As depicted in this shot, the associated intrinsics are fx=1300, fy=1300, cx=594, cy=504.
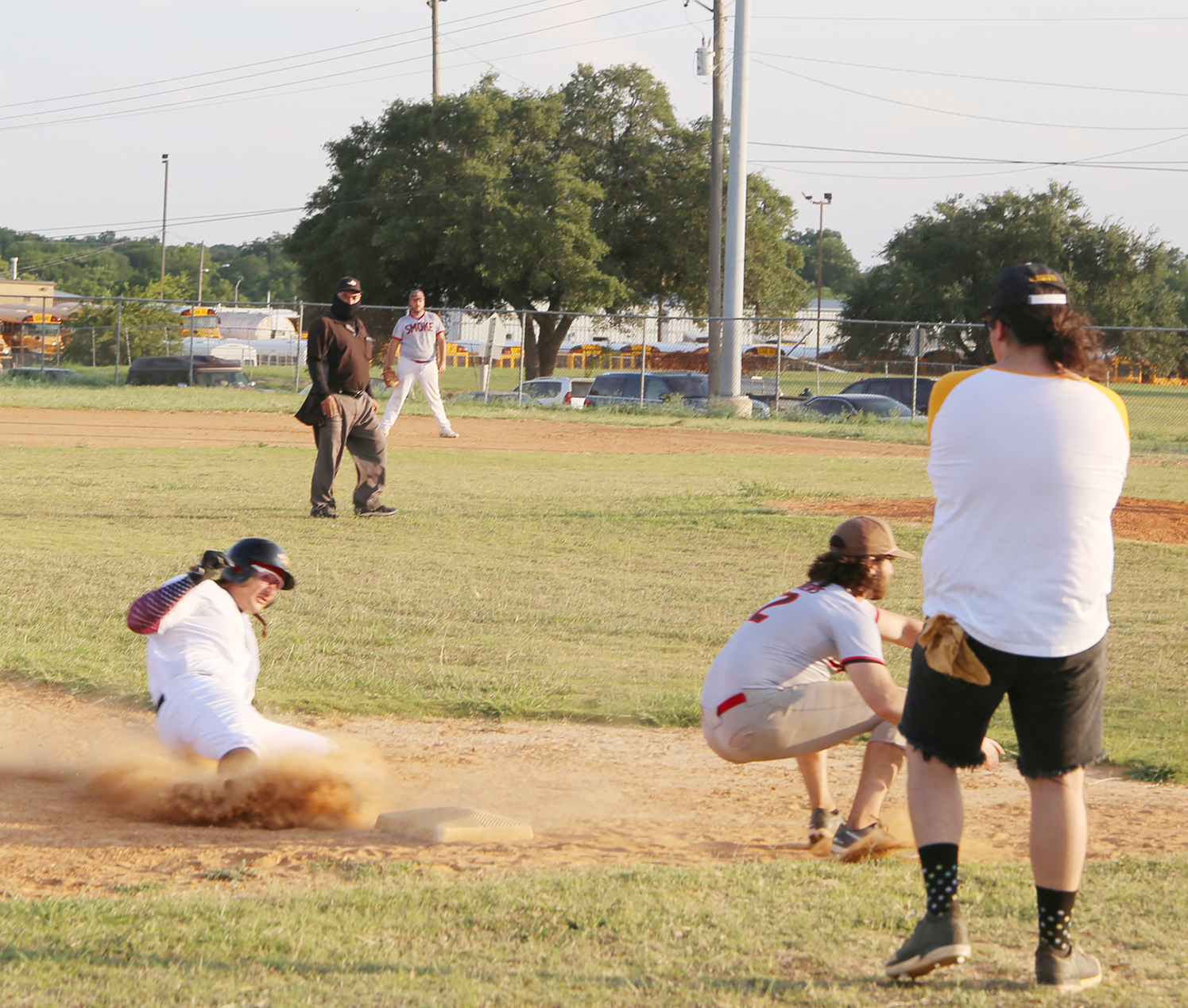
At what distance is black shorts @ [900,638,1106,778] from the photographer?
3113 mm

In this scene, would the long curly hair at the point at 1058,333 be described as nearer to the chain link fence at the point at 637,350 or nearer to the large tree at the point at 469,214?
the chain link fence at the point at 637,350

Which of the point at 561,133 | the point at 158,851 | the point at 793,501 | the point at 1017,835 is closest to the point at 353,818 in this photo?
the point at 158,851

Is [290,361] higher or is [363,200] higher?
[363,200]

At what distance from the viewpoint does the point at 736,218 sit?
29625 mm

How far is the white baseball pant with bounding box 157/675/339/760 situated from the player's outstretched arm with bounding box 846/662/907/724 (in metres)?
2.08

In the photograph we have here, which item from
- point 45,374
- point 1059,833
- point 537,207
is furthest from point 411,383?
point 537,207

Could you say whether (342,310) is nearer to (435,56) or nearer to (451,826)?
(451,826)

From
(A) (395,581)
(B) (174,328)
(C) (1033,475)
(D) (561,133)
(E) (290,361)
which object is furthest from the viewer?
(E) (290,361)

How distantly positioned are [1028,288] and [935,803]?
1.31 m

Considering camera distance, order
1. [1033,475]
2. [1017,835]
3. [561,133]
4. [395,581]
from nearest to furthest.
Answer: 1. [1033,475]
2. [1017,835]
3. [395,581]
4. [561,133]

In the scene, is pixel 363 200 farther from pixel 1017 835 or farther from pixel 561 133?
pixel 1017 835

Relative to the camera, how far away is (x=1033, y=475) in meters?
3.08

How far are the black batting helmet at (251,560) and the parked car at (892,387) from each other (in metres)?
25.8

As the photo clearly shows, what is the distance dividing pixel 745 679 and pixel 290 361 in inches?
1966
